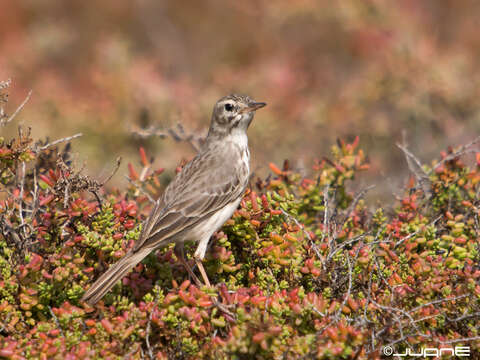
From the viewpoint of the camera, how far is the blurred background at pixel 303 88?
1045 cm

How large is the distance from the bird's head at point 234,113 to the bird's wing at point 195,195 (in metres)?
0.45

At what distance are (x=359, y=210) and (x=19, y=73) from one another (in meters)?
9.80

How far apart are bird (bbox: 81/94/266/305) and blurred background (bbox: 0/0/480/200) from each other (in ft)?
6.73

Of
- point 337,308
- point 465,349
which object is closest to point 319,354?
point 337,308

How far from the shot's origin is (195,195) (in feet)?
19.2

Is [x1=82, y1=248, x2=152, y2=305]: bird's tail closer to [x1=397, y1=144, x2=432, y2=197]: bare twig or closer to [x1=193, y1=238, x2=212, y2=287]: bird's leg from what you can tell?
[x1=193, y1=238, x2=212, y2=287]: bird's leg

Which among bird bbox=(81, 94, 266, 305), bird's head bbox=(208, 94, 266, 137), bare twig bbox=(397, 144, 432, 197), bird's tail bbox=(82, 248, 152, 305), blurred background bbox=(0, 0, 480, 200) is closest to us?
bird's tail bbox=(82, 248, 152, 305)

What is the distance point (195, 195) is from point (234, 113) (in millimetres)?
1205

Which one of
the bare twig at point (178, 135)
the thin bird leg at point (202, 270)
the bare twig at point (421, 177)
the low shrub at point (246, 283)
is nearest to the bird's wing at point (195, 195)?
the low shrub at point (246, 283)

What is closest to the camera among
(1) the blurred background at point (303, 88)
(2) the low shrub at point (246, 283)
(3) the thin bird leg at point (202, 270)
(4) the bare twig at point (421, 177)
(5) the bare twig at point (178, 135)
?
(2) the low shrub at point (246, 283)

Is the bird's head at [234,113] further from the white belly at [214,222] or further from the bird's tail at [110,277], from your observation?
the bird's tail at [110,277]

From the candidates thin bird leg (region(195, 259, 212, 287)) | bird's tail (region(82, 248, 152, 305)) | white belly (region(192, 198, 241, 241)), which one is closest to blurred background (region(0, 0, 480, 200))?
white belly (region(192, 198, 241, 241))

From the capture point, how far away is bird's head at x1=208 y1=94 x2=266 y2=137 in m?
6.45

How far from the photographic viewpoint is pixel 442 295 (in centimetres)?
436
